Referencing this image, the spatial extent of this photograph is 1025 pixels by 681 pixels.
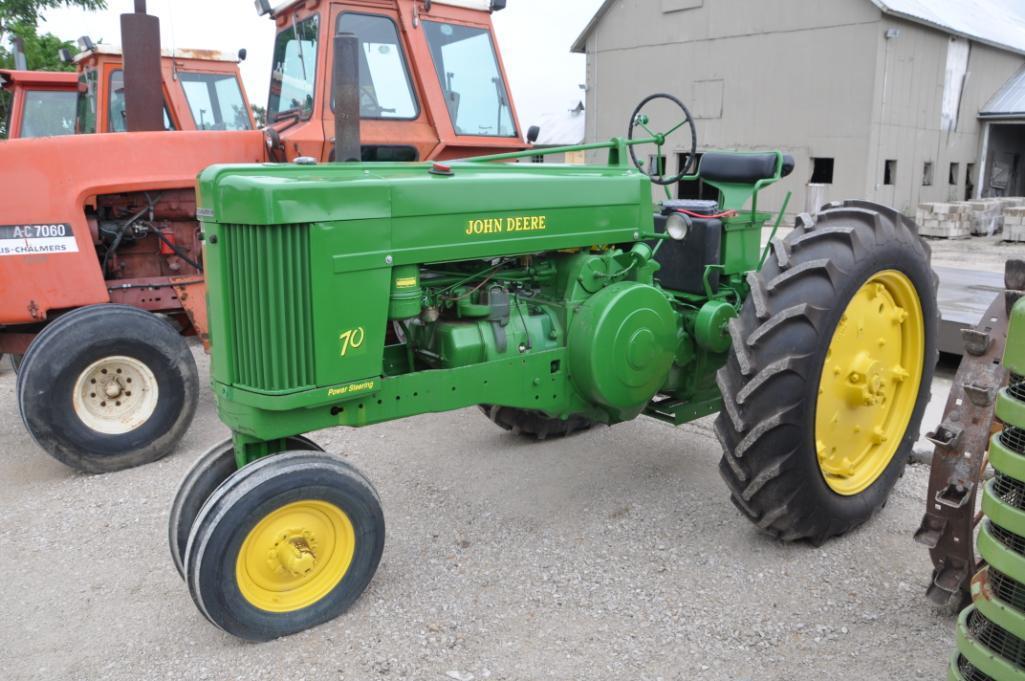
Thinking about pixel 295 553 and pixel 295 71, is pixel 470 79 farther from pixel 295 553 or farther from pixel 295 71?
pixel 295 553

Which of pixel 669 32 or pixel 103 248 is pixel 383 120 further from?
pixel 669 32

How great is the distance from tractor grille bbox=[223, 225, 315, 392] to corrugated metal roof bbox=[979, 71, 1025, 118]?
1983 cm

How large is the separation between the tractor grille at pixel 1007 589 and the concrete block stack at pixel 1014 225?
45.3 feet

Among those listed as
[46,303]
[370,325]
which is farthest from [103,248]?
[370,325]

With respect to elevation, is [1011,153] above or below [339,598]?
above

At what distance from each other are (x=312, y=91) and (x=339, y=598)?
3.42 metres

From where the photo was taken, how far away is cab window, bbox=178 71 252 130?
23.8 feet

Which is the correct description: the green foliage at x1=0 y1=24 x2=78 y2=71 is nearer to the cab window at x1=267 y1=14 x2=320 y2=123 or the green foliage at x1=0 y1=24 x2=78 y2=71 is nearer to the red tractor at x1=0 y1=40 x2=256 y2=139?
the red tractor at x1=0 y1=40 x2=256 y2=139

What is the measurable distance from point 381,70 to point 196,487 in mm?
3176

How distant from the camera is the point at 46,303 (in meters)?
4.64

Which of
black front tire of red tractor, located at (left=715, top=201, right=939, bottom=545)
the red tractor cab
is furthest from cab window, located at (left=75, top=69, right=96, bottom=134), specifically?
black front tire of red tractor, located at (left=715, top=201, right=939, bottom=545)

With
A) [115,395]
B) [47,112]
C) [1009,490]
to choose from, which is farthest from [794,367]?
[47,112]

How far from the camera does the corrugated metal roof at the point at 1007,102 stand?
1852 cm

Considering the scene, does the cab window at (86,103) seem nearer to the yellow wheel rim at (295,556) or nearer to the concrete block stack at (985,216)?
the yellow wheel rim at (295,556)
